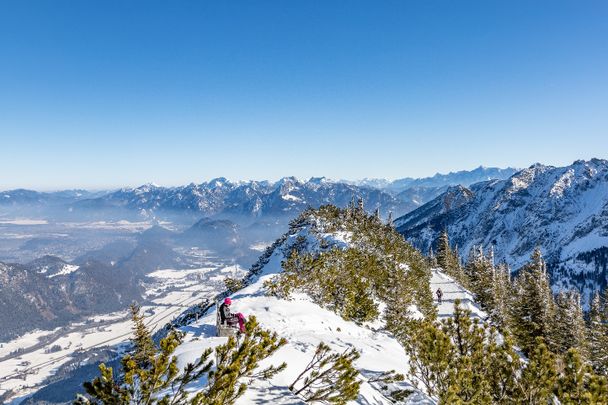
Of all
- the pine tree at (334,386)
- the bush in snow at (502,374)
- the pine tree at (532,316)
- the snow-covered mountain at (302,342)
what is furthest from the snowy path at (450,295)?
the pine tree at (334,386)

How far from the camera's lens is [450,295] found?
224 feet

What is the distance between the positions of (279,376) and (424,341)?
499 centimetres

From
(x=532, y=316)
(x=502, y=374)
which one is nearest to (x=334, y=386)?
(x=502, y=374)

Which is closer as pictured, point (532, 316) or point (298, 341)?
point (298, 341)

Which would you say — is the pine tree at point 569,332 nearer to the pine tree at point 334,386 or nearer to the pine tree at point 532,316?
the pine tree at point 532,316

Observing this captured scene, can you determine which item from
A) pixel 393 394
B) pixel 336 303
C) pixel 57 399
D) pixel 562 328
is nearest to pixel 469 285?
pixel 562 328

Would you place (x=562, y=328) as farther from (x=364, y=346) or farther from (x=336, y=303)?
(x=364, y=346)

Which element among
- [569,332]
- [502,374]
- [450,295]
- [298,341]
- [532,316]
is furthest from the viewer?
[450,295]

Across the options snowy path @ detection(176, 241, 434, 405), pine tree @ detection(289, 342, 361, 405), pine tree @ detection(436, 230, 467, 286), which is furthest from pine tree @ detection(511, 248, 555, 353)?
pine tree @ detection(289, 342, 361, 405)

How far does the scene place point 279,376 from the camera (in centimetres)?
1225

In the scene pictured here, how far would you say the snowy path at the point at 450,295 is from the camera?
178 feet

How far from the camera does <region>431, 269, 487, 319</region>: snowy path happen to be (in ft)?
178

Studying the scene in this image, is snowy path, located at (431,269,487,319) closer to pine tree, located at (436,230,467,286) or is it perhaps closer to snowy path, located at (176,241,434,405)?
pine tree, located at (436,230,467,286)

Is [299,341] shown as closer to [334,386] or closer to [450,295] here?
[334,386]
